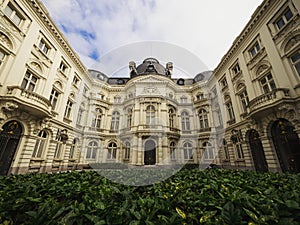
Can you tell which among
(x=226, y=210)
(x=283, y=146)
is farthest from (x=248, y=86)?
(x=226, y=210)

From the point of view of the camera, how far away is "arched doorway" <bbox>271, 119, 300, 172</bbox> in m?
8.74

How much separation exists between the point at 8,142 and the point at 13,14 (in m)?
9.17

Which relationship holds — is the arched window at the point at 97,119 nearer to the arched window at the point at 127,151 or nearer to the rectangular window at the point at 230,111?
the arched window at the point at 127,151

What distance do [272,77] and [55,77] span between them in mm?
18994

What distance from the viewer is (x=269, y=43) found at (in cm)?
1018

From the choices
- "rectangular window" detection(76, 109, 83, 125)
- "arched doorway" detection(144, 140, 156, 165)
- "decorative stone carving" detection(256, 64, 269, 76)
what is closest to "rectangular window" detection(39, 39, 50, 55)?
"rectangular window" detection(76, 109, 83, 125)

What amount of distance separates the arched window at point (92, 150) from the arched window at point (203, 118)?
1474cm

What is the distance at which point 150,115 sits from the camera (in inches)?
704

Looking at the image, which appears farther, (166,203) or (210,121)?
(210,121)

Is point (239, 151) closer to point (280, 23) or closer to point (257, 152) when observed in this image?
point (257, 152)

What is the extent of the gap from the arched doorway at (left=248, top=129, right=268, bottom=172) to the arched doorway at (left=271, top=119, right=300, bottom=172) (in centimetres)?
133

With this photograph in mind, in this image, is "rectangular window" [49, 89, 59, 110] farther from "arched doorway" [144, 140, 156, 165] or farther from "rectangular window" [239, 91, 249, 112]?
"rectangular window" [239, 91, 249, 112]

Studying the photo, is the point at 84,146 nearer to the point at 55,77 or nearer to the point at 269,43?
the point at 55,77

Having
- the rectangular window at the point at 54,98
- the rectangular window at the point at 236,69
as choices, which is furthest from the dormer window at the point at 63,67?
the rectangular window at the point at 236,69
